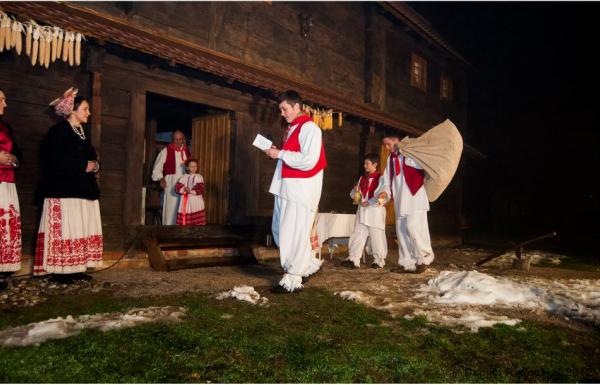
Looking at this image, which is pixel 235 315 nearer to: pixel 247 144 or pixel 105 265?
pixel 105 265

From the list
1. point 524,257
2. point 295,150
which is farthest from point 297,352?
point 524,257

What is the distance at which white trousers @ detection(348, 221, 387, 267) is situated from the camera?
723 cm

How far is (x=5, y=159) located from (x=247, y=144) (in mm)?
4441

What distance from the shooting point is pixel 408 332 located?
3.21m

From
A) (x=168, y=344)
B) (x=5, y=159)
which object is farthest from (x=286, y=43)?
(x=168, y=344)

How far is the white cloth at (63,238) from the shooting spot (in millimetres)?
4594

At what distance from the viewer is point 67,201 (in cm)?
470

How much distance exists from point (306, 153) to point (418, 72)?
39.1 feet

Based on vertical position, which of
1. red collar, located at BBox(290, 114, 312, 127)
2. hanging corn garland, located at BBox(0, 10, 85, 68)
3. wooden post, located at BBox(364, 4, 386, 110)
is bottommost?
red collar, located at BBox(290, 114, 312, 127)

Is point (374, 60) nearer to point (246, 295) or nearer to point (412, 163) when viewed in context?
point (412, 163)

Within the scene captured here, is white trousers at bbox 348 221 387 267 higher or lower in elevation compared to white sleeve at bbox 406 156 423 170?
lower

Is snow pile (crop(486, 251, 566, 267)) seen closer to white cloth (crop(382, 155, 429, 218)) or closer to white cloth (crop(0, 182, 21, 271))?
white cloth (crop(382, 155, 429, 218))

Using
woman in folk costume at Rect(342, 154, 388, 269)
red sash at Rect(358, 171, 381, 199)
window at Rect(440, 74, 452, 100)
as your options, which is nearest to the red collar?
woman in folk costume at Rect(342, 154, 388, 269)

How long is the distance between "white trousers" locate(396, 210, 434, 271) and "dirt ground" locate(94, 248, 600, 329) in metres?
0.27
